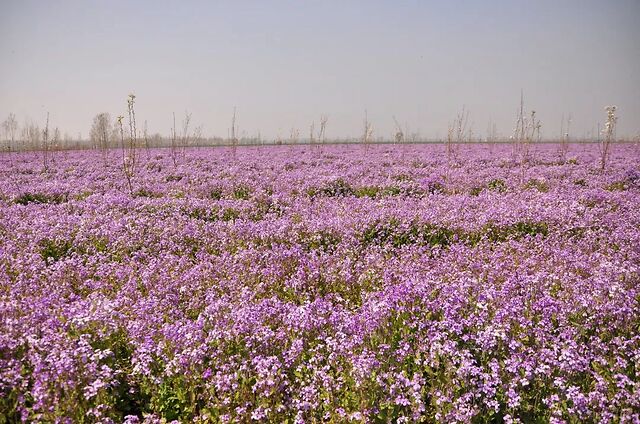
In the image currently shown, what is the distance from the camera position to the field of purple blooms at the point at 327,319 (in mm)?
3699

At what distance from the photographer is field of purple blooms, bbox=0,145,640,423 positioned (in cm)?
370

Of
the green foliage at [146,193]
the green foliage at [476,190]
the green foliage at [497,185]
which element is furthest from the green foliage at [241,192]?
the green foliage at [497,185]

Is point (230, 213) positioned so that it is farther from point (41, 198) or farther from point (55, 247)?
point (41, 198)

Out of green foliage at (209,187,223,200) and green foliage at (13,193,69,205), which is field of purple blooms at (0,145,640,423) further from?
green foliage at (209,187,223,200)

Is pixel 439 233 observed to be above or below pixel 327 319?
above

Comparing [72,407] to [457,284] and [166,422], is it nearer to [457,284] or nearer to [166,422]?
[166,422]

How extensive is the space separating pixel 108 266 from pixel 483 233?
7.47 meters

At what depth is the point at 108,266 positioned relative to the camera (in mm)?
7012

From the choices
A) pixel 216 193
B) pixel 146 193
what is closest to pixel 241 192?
pixel 216 193

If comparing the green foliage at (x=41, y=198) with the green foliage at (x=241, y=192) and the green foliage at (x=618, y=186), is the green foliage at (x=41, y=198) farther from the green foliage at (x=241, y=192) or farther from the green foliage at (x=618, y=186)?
the green foliage at (x=618, y=186)

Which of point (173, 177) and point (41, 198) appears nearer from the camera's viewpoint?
point (41, 198)

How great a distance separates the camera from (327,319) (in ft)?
16.7

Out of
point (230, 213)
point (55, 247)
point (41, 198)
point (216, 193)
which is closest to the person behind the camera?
point (55, 247)

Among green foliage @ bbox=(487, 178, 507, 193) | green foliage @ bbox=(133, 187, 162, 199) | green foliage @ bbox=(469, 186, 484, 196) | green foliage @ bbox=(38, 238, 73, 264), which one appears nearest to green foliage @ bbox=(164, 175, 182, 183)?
green foliage @ bbox=(133, 187, 162, 199)
